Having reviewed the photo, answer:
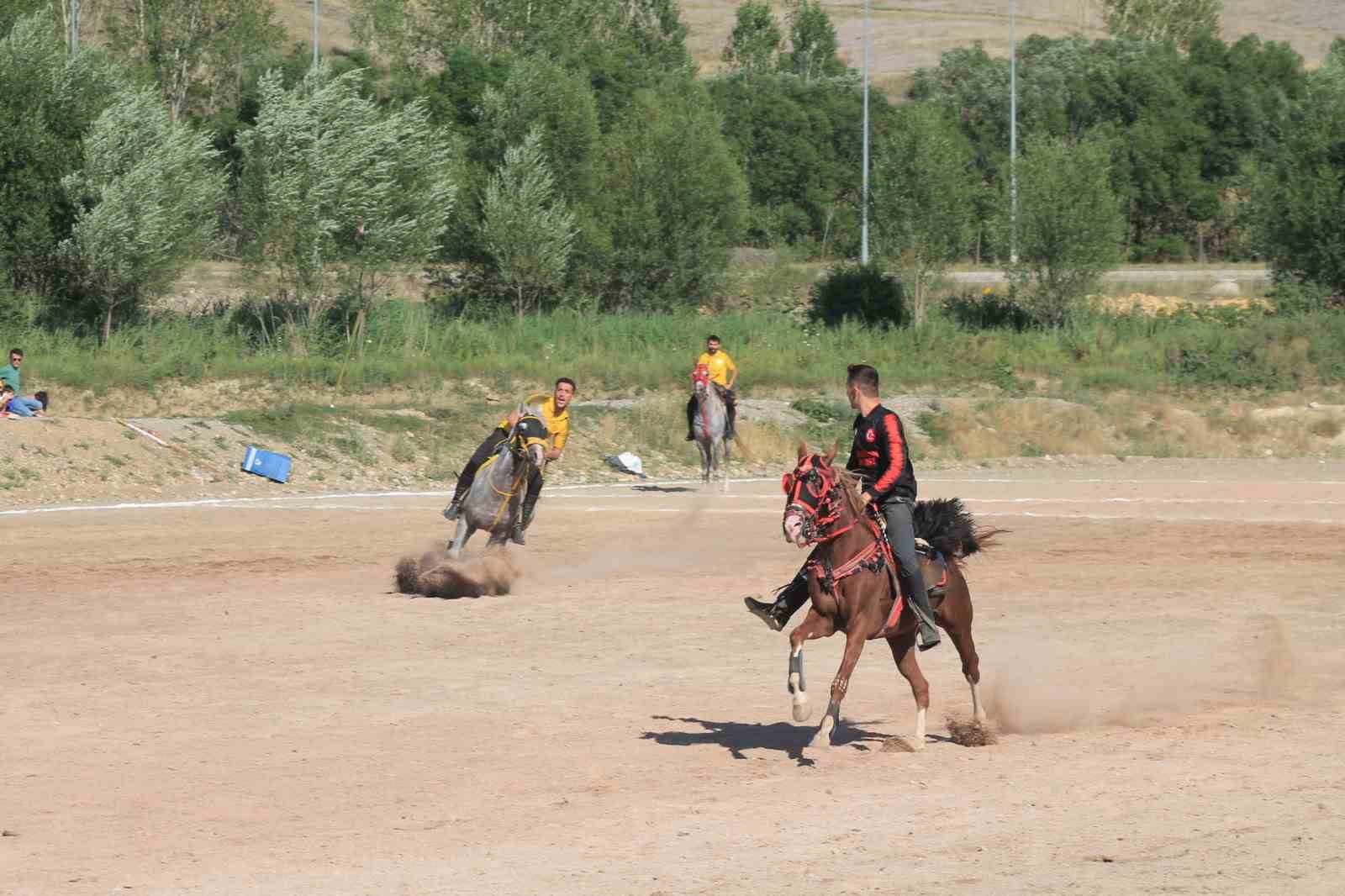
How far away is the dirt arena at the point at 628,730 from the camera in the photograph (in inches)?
364

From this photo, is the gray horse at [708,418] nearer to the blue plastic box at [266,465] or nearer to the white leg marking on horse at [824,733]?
the blue plastic box at [266,465]

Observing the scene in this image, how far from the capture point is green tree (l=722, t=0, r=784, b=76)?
109m

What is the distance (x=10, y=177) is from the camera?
1639 inches

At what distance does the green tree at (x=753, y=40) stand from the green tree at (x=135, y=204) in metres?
69.2

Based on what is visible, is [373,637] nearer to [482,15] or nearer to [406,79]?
[406,79]

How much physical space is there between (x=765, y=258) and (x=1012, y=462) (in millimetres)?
26352

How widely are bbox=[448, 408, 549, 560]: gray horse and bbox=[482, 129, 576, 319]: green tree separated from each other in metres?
32.5

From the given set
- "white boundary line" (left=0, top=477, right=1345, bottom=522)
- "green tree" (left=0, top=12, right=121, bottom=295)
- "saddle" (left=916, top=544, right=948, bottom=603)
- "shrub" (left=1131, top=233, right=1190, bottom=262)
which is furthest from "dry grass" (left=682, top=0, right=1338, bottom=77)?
"saddle" (left=916, top=544, right=948, bottom=603)

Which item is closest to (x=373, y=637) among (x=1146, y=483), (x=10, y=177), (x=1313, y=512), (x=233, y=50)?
(x=1313, y=512)

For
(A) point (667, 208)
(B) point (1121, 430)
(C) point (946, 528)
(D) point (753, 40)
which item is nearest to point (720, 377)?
(B) point (1121, 430)

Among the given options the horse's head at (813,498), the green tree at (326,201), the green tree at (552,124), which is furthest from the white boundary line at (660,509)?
the green tree at (552,124)

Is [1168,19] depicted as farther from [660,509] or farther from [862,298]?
[660,509]

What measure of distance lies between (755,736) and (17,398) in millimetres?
21990

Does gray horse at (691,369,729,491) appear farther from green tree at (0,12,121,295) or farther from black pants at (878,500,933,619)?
green tree at (0,12,121,295)
